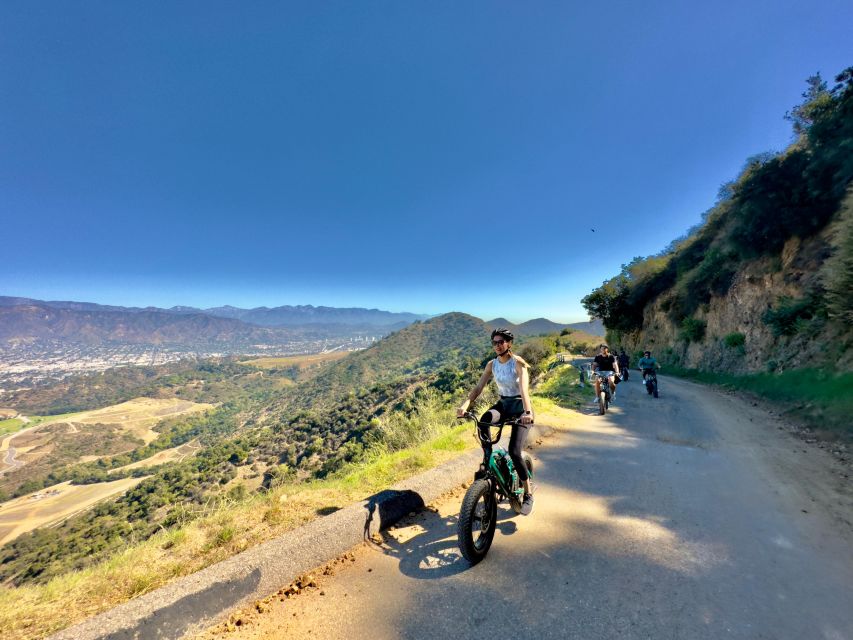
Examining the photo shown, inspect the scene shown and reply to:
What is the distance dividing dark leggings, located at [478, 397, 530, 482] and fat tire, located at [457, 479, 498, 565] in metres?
0.62

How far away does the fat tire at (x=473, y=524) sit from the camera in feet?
10.5

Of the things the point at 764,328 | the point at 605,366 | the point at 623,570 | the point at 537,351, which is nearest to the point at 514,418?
the point at 623,570

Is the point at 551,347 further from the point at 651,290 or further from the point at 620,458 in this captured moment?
the point at 620,458

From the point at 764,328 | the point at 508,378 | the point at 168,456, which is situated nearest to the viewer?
the point at 508,378

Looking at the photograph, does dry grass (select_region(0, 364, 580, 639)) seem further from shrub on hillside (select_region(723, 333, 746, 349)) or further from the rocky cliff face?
shrub on hillside (select_region(723, 333, 746, 349))

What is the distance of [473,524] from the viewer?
346 centimetres

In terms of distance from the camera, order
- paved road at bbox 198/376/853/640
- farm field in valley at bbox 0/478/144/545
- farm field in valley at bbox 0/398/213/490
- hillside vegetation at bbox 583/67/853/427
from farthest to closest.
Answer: farm field in valley at bbox 0/398/213/490
farm field in valley at bbox 0/478/144/545
hillside vegetation at bbox 583/67/853/427
paved road at bbox 198/376/853/640

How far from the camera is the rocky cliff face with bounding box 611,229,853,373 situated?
444 inches

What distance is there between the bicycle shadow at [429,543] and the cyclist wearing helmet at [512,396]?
68 centimetres

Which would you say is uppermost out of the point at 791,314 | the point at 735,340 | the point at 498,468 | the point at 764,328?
the point at 791,314

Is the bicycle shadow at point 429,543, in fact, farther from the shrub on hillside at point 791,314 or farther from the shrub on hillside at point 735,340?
the shrub on hillside at point 735,340

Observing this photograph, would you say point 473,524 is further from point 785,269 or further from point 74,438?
point 74,438

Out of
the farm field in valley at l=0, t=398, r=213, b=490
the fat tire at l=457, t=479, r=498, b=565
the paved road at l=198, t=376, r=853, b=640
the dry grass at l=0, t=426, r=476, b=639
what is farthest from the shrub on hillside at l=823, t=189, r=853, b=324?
the farm field in valley at l=0, t=398, r=213, b=490

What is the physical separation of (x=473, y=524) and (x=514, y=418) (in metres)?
1.26
